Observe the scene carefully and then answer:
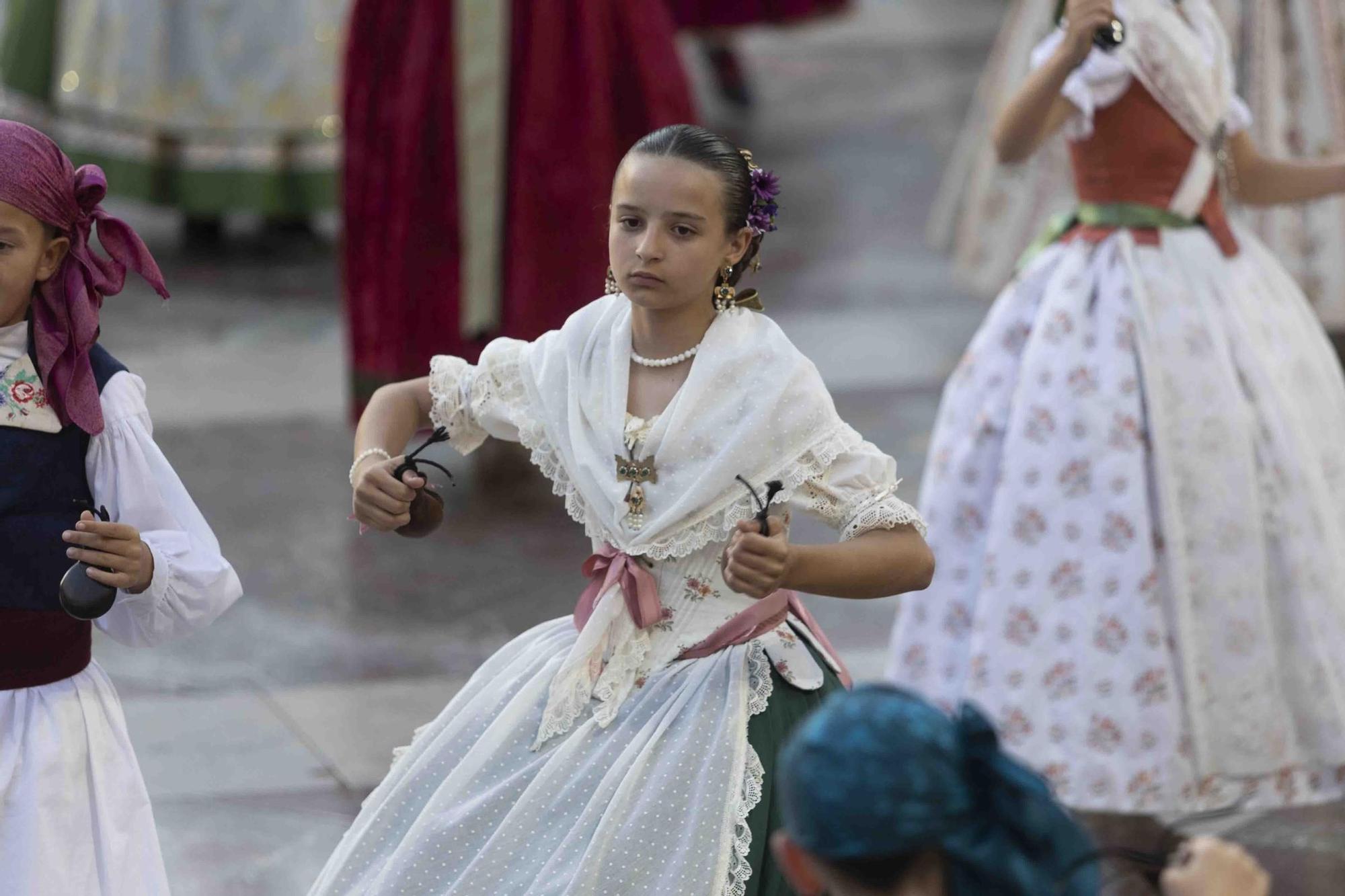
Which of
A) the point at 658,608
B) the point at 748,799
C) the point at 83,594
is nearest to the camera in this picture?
the point at 83,594

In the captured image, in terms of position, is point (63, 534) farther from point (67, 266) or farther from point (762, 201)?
point (762, 201)

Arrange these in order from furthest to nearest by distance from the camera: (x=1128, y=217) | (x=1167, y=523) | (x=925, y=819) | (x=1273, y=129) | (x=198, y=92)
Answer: (x=198, y=92) < (x=1273, y=129) < (x=1128, y=217) < (x=1167, y=523) < (x=925, y=819)

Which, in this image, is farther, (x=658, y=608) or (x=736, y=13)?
(x=736, y=13)

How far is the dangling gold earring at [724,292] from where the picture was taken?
2590 mm

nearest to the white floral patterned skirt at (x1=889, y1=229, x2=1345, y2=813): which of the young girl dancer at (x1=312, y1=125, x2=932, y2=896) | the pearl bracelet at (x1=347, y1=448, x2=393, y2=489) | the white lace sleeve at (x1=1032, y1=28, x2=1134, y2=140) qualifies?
the white lace sleeve at (x1=1032, y1=28, x2=1134, y2=140)

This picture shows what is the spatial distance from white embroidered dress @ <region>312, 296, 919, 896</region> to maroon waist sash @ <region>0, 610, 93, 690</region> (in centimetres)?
43

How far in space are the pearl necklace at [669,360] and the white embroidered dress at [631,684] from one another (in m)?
0.02

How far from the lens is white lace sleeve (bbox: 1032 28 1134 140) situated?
372 centimetres

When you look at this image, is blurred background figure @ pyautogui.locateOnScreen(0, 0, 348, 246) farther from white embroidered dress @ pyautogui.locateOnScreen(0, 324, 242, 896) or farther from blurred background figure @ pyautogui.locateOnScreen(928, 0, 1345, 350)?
white embroidered dress @ pyautogui.locateOnScreen(0, 324, 242, 896)

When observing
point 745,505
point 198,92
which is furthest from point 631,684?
point 198,92

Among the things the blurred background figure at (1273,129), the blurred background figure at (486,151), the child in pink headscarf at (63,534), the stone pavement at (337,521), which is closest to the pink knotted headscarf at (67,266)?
the child in pink headscarf at (63,534)

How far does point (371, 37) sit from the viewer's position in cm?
579

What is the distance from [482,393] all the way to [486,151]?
3.23m

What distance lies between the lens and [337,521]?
5875 millimetres
